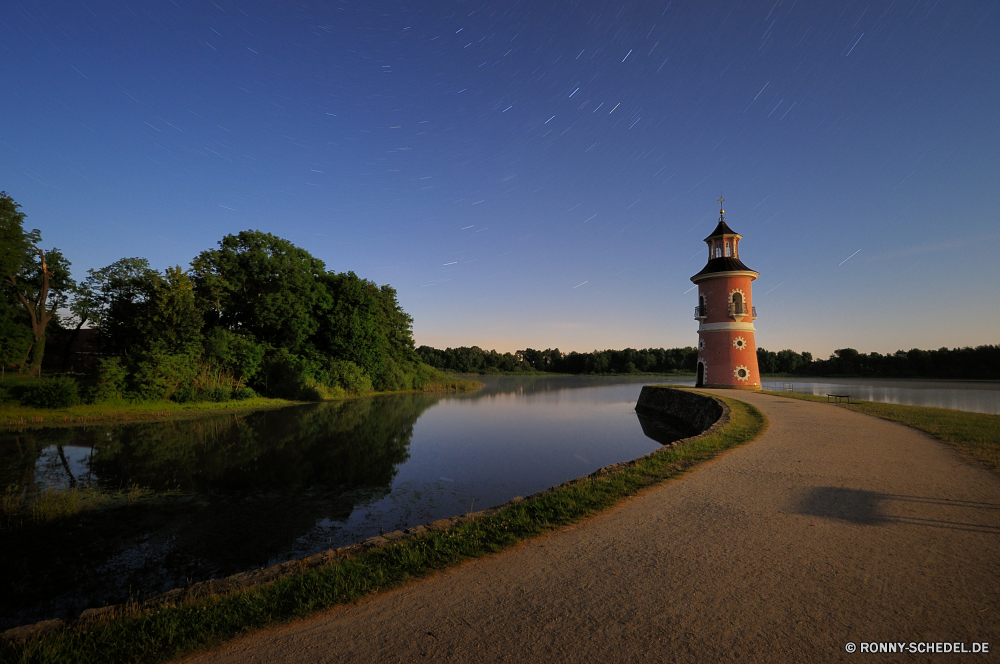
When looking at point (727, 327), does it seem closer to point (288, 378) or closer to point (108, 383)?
point (288, 378)

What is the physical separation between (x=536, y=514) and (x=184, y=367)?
26.2 m

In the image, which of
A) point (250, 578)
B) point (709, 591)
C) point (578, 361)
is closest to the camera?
point (709, 591)

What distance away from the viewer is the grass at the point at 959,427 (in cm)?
934

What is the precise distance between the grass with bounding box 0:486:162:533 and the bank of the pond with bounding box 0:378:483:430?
37.7ft

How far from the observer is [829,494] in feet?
22.6

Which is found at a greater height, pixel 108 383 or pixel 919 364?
pixel 919 364

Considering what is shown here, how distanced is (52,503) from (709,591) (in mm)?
12437

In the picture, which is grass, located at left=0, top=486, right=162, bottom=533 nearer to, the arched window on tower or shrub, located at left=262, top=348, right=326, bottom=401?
shrub, located at left=262, top=348, right=326, bottom=401

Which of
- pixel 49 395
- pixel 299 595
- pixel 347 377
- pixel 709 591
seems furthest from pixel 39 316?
pixel 709 591

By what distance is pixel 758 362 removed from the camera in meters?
68.1

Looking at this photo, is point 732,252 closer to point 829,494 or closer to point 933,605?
point 829,494

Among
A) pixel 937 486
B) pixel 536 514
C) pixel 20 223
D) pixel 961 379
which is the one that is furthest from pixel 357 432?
pixel 961 379

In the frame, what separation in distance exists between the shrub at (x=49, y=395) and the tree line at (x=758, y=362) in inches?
2842

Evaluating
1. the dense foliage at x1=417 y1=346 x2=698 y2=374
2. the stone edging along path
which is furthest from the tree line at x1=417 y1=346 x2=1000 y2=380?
the stone edging along path
